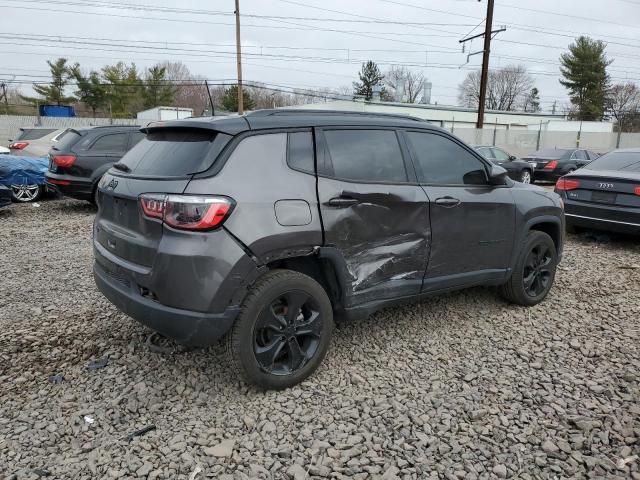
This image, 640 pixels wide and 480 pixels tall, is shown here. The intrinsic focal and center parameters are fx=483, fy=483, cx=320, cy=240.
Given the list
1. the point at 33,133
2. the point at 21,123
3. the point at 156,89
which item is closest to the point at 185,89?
the point at 156,89

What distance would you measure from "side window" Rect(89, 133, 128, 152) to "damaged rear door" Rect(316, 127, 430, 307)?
7251mm

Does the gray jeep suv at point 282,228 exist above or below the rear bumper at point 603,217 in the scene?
above

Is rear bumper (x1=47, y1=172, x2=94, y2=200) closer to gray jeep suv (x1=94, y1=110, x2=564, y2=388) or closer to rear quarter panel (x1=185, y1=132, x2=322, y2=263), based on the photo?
gray jeep suv (x1=94, y1=110, x2=564, y2=388)

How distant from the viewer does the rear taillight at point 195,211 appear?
2639 mm

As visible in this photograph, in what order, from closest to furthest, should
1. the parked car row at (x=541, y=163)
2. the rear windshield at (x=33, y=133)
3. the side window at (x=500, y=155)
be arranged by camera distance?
the rear windshield at (x=33, y=133) < the parked car row at (x=541, y=163) < the side window at (x=500, y=155)

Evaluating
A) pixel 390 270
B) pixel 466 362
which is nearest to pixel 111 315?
pixel 390 270

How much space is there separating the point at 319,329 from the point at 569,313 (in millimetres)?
2669

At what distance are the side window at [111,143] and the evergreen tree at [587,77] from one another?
58.0m

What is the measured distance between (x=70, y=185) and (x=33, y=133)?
21.5 ft

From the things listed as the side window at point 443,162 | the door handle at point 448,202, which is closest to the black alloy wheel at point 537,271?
the side window at point 443,162

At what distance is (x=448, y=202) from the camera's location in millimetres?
3674

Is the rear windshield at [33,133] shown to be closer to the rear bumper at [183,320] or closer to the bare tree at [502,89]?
the rear bumper at [183,320]

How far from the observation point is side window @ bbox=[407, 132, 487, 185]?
368cm

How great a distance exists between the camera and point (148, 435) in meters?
2.65
